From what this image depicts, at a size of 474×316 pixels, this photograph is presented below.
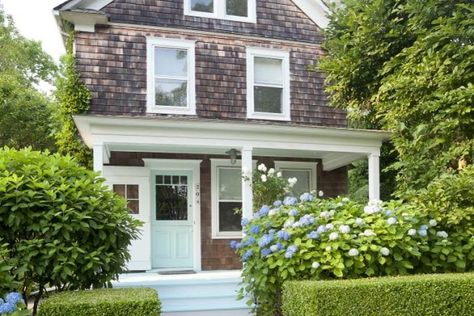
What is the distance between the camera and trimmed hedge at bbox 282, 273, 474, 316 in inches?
176

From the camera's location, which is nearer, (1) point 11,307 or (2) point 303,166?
(1) point 11,307

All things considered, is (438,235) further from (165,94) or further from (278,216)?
(165,94)

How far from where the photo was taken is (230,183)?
10.6m

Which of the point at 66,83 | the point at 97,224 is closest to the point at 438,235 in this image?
the point at 97,224

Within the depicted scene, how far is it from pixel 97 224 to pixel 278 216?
6.60ft

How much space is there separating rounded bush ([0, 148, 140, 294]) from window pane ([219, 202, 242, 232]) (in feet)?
16.9

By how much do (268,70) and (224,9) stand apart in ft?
5.23

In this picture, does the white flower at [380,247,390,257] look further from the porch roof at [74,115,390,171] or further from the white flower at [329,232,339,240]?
the porch roof at [74,115,390,171]

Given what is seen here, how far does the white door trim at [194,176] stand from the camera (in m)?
10.0

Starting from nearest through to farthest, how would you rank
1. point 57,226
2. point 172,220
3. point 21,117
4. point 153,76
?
point 57,226, point 153,76, point 172,220, point 21,117

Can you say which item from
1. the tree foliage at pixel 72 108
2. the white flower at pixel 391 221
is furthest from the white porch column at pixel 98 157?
the white flower at pixel 391 221

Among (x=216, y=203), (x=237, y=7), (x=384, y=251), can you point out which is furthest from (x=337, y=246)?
(x=237, y=7)

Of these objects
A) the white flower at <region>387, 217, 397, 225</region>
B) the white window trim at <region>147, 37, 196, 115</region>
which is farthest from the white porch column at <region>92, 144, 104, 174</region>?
the white flower at <region>387, 217, 397, 225</region>

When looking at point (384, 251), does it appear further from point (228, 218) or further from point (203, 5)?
point (203, 5)
